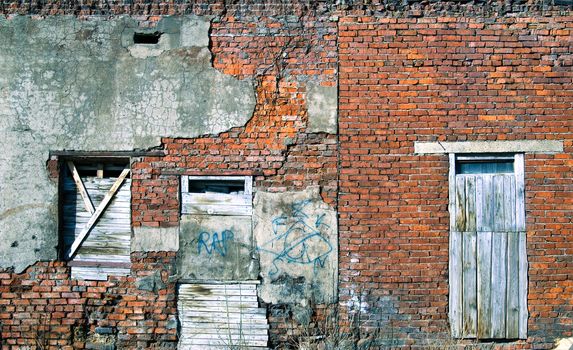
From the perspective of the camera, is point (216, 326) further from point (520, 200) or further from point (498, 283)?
point (520, 200)

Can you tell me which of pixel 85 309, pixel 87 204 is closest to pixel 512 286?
pixel 85 309

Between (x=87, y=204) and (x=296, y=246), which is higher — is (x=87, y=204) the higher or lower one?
the higher one

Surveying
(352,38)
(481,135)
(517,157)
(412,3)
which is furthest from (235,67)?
(517,157)

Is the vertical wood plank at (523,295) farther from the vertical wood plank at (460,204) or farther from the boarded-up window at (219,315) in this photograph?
the boarded-up window at (219,315)

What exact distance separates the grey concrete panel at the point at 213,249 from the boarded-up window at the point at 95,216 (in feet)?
2.22

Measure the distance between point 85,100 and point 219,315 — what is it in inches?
111

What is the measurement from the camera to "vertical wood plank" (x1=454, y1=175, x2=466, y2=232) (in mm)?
6227

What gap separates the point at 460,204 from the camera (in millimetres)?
6234

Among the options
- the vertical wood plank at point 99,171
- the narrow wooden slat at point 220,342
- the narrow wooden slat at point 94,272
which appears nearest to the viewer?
the narrow wooden slat at point 220,342

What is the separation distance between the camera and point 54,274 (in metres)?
6.25

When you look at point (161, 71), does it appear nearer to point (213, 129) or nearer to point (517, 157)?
point (213, 129)

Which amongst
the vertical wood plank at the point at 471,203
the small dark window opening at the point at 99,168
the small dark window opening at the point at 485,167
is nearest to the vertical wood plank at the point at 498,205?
the small dark window opening at the point at 485,167

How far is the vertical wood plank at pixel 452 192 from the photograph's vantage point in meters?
6.21

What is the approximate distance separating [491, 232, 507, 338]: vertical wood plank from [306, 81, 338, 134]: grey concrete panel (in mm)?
2196
